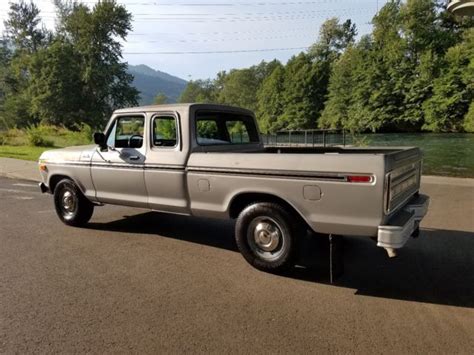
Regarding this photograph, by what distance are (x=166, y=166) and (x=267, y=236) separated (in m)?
1.66

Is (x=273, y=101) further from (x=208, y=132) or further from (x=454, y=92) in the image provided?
(x=208, y=132)

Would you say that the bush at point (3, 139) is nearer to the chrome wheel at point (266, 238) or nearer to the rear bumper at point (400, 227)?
the chrome wheel at point (266, 238)

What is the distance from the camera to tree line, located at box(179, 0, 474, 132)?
50.5 meters

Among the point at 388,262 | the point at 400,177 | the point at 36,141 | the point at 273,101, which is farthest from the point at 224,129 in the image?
the point at 273,101

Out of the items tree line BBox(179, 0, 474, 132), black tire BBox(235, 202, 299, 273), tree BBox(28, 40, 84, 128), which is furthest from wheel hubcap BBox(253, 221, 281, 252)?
tree BBox(28, 40, 84, 128)

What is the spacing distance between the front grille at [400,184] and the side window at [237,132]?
8.40 feet

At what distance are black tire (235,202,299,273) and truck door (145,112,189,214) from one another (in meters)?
0.95

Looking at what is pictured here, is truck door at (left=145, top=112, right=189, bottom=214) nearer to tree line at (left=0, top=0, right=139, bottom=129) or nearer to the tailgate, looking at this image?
the tailgate

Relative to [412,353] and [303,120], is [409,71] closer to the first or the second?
[303,120]

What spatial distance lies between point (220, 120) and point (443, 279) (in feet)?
11.7

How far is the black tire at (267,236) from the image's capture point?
4465mm

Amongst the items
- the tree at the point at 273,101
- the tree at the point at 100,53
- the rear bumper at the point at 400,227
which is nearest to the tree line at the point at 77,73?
the tree at the point at 100,53

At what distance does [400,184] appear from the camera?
437 centimetres

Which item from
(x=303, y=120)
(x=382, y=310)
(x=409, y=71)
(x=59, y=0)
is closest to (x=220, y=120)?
(x=382, y=310)
